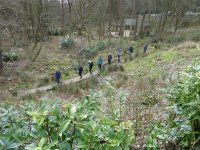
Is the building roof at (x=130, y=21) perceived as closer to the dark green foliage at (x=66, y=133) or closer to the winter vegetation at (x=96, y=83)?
the winter vegetation at (x=96, y=83)

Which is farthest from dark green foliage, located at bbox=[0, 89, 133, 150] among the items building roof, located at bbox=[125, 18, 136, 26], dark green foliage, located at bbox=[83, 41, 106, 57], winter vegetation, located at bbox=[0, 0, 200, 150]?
building roof, located at bbox=[125, 18, 136, 26]

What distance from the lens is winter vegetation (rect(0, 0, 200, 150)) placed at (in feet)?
5.55

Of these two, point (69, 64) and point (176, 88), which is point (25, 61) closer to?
point (69, 64)

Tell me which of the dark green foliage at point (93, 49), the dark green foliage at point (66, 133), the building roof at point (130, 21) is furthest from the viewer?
the building roof at point (130, 21)

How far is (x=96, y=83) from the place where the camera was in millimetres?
15961

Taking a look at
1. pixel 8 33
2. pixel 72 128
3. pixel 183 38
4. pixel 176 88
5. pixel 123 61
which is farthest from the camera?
pixel 183 38

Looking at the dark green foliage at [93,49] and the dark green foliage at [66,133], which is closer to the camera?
the dark green foliage at [66,133]

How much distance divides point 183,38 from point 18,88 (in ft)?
60.7

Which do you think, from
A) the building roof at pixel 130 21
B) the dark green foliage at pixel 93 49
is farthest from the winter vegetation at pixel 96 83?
the building roof at pixel 130 21

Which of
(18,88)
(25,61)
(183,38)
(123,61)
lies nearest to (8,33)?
(25,61)

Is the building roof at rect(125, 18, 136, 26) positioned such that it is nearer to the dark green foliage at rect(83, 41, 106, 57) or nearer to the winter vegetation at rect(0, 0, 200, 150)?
the winter vegetation at rect(0, 0, 200, 150)

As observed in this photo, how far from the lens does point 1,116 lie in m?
2.04

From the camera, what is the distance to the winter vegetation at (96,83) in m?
1.69

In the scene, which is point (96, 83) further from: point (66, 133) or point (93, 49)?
point (66, 133)
